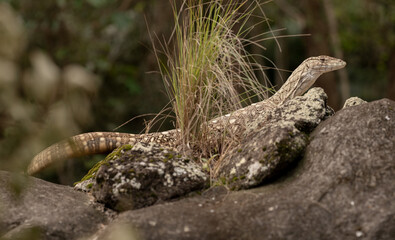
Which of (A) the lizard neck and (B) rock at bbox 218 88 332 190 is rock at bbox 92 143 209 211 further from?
(A) the lizard neck

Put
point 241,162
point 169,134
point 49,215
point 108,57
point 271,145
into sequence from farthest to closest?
point 108,57, point 169,134, point 241,162, point 271,145, point 49,215

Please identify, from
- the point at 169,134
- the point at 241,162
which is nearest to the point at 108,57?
the point at 169,134

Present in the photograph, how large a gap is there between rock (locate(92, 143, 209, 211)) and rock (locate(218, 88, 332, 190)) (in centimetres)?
25

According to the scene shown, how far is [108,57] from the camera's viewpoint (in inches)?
392

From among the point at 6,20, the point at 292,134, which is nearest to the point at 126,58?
the point at 292,134

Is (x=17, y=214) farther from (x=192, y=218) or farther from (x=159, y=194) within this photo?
(x=192, y=218)

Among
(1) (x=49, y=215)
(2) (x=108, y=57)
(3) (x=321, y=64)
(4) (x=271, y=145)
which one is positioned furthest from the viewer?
(2) (x=108, y=57)

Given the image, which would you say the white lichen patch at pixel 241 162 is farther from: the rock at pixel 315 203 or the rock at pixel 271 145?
the rock at pixel 315 203

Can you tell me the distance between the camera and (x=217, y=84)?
14.4ft

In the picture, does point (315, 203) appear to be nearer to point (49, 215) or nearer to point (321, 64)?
point (49, 215)

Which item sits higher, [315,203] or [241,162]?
[241,162]

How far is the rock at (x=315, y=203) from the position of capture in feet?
9.98

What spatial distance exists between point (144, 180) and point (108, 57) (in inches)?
268

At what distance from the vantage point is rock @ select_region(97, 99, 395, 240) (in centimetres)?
304
